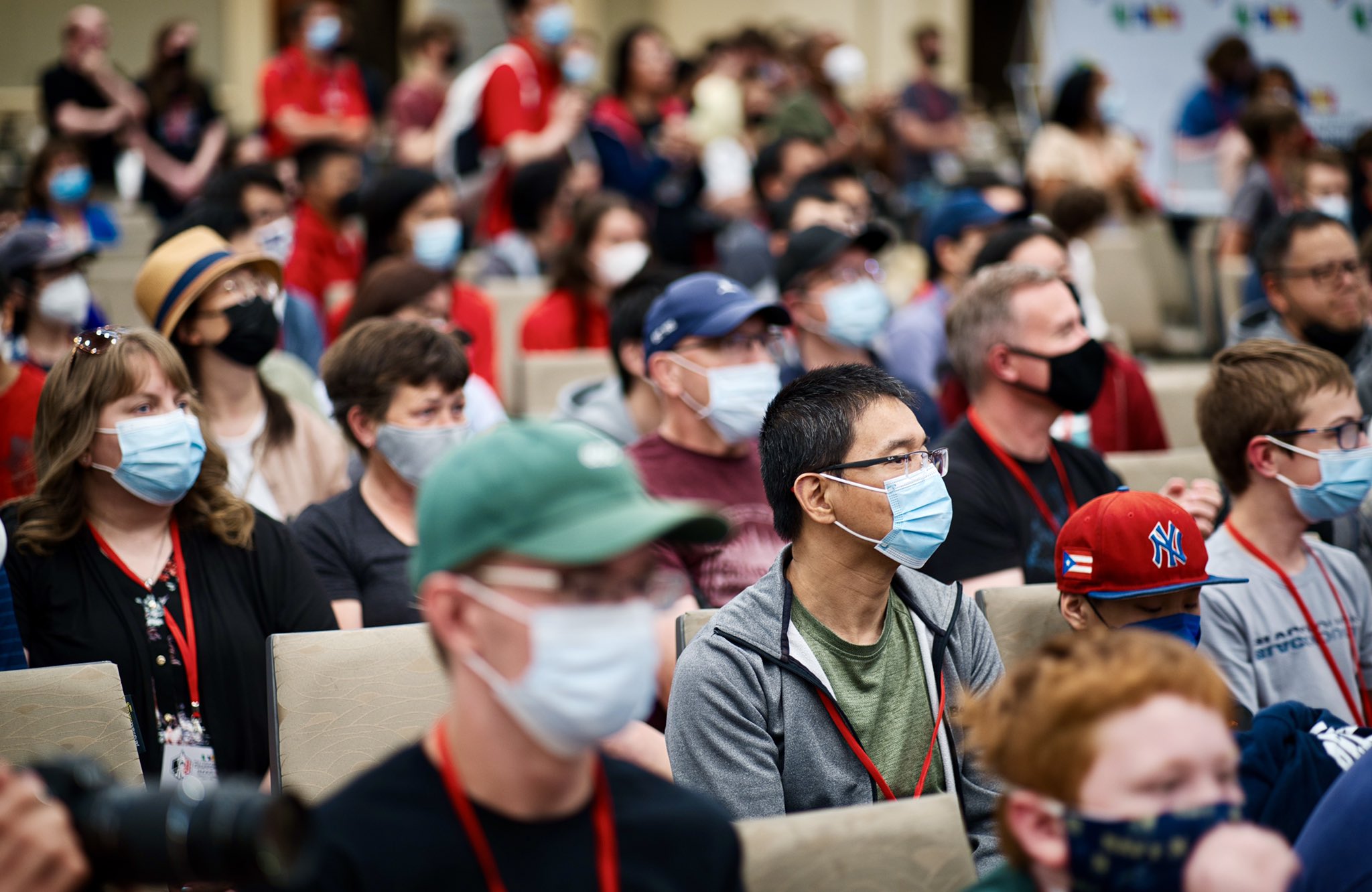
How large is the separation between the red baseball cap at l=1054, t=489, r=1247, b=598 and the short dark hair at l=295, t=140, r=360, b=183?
533 cm

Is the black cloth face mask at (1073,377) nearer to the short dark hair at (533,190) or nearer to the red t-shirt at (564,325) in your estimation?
the red t-shirt at (564,325)

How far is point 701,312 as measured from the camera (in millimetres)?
3879

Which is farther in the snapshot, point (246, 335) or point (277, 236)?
point (277, 236)

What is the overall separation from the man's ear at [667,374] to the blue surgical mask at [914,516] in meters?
1.24

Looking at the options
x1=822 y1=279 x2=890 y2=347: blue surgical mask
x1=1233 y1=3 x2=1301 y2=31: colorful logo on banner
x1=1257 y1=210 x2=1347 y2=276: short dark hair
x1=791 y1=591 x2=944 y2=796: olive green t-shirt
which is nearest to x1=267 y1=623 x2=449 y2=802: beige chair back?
x1=791 y1=591 x2=944 y2=796: olive green t-shirt

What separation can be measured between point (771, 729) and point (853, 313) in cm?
288

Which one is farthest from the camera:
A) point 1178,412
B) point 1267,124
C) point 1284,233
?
point 1267,124

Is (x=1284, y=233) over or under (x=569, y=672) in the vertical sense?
under

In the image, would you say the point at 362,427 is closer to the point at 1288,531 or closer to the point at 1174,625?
the point at 1174,625

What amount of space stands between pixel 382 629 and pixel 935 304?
3726mm

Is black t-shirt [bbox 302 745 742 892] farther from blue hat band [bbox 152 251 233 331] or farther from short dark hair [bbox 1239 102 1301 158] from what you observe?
short dark hair [bbox 1239 102 1301 158]

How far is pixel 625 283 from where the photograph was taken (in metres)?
5.18

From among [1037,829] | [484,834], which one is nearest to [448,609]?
[484,834]

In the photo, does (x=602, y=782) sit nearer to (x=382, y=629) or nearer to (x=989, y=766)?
(x=989, y=766)
